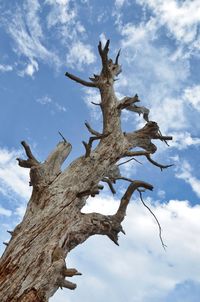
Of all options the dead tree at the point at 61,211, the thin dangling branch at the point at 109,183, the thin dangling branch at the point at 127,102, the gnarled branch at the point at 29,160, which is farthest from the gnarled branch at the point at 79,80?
the gnarled branch at the point at 29,160

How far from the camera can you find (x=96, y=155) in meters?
6.34

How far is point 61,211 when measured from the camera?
5215mm

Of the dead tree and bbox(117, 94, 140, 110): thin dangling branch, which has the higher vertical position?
bbox(117, 94, 140, 110): thin dangling branch

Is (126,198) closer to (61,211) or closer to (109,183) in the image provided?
(61,211)

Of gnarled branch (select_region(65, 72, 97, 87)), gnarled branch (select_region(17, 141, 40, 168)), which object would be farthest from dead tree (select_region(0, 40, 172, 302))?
gnarled branch (select_region(65, 72, 97, 87))

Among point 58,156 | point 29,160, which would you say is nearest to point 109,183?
point 58,156

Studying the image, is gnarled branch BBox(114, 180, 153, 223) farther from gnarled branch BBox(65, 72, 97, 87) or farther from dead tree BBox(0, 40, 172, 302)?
gnarled branch BBox(65, 72, 97, 87)

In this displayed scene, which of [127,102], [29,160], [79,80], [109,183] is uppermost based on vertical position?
[79,80]

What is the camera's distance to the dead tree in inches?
171

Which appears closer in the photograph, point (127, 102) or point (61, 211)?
point (61, 211)

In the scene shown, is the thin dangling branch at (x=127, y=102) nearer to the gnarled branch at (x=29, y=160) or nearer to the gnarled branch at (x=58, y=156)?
the gnarled branch at (x=58, y=156)

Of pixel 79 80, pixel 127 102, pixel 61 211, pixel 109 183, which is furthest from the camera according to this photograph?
pixel 79 80

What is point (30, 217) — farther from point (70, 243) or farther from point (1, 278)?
point (1, 278)

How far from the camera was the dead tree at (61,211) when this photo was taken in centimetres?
434
